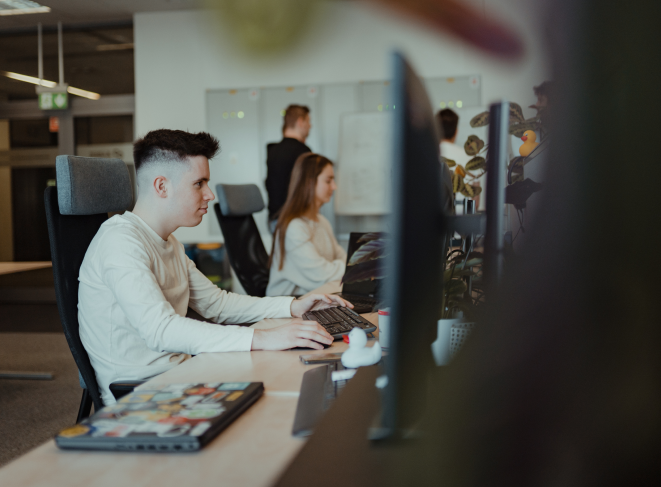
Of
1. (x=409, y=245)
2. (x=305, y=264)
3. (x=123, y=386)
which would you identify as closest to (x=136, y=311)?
(x=123, y=386)

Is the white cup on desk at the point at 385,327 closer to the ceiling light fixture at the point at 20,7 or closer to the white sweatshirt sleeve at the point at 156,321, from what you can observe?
the white sweatshirt sleeve at the point at 156,321

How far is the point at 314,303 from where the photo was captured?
4.62 ft

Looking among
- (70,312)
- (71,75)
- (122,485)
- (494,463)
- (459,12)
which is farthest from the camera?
(71,75)

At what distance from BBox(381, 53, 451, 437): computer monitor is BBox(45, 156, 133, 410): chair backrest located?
1.02m

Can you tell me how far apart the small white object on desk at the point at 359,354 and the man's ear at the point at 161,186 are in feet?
2.35

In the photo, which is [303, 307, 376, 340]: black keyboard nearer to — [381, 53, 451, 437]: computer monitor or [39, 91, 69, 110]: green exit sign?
[381, 53, 451, 437]: computer monitor

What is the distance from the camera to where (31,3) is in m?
4.27

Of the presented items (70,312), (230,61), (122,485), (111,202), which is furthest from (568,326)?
(111,202)

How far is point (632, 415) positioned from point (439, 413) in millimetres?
70

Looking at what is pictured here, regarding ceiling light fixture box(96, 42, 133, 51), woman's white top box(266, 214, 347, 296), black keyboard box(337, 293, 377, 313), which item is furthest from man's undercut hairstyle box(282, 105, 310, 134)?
ceiling light fixture box(96, 42, 133, 51)

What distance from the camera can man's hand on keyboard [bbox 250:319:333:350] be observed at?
42.0 inches

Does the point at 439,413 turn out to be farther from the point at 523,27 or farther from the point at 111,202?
the point at 111,202

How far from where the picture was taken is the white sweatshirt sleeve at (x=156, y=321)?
3.53 ft

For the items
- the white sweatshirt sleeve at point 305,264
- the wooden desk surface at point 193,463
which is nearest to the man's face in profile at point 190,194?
the wooden desk surface at point 193,463
